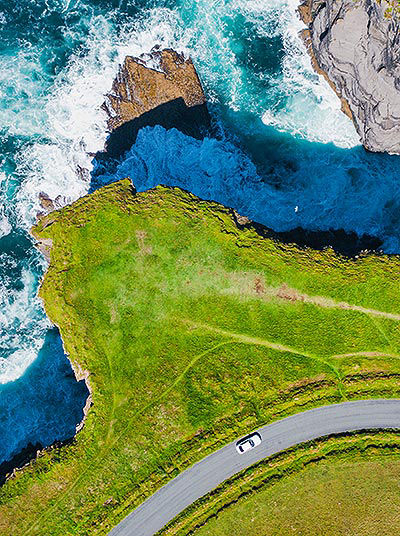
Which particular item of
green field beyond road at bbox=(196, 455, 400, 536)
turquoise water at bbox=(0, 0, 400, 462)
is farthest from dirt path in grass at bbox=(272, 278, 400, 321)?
green field beyond road at bbox=(196, 455, 400, 536)

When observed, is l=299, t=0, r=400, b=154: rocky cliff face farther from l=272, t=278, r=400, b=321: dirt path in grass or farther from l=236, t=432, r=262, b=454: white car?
l=236, t=432, r=262, b=454: white car

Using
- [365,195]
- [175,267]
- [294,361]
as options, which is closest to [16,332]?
[175,267]

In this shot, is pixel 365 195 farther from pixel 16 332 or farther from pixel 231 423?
pixel 16 332

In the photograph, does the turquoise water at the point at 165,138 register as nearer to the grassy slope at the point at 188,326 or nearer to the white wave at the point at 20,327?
the white wave at the point at 20,327

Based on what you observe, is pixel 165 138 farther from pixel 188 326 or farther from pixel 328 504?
pixel 328 504

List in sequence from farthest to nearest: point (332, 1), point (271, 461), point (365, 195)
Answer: point (365, 195)
point (332, 1)
point (271, 461)

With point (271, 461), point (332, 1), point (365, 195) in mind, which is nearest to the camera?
point (271, 461)
